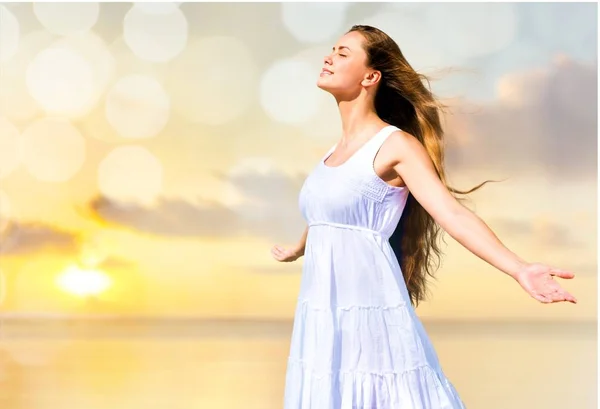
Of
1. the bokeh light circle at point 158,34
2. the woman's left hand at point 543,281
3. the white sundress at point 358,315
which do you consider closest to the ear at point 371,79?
the white sundress at point 358,315

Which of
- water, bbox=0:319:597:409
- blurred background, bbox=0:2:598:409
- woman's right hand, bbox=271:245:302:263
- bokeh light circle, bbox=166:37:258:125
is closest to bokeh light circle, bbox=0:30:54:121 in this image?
blurred background, bbox=0:2:598:409

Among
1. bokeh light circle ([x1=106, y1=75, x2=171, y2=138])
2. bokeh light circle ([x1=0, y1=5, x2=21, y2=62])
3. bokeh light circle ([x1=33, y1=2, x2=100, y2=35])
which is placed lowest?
bokeh light circle ([x1=106, y1=75, x2=171, y2=138])

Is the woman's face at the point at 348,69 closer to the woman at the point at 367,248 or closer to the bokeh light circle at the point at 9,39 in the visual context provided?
the woman at the point at 367,248

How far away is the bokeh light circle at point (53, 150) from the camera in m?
3.48

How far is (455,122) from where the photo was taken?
351cm

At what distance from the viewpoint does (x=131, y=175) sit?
3.47 meters

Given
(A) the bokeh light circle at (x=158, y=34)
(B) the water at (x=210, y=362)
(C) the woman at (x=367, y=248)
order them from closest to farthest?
(C) the woman at (x=367, y=248) < (B) the water at (x=210, y=362) < (A) the bokeh light circle at (x=158, y=34)

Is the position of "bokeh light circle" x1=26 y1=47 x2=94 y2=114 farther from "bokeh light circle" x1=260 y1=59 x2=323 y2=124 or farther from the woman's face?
the woman's face

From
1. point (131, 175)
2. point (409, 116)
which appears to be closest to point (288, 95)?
point (131, 175)

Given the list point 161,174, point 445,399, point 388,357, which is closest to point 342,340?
point 388,357

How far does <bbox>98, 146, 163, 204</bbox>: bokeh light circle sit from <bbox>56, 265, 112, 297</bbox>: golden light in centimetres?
34

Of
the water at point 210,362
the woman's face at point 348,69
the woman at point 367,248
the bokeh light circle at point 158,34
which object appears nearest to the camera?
the woman at point 367,248

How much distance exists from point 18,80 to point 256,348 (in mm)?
1525

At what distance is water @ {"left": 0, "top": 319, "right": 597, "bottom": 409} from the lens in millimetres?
3357
